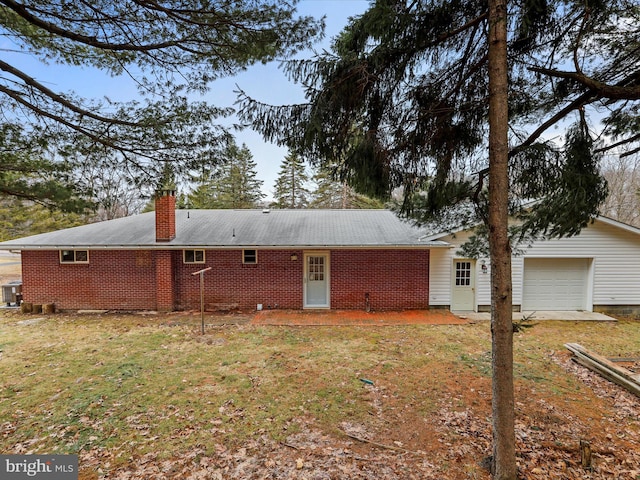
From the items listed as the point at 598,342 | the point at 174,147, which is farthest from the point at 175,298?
the point at 598,342

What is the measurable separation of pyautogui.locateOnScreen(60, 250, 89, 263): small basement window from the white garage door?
48.0 feet

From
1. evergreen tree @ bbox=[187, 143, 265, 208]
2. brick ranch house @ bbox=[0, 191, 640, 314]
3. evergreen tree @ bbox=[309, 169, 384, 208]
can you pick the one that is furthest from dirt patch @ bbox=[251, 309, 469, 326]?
evergreen tree @ bbox=[187, 143, 265, 208]

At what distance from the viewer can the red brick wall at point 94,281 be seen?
9891 millimetres

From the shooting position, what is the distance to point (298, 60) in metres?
3.52

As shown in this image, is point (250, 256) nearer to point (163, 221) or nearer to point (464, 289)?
point (163, 221)

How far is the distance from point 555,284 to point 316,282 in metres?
8.04

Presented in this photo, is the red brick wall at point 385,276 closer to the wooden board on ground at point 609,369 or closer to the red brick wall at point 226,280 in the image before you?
the red brick wall at point 226,280

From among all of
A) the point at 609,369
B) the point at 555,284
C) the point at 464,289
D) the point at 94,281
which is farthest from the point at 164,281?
the point at 555,284

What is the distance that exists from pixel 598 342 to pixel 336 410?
721 centimetres

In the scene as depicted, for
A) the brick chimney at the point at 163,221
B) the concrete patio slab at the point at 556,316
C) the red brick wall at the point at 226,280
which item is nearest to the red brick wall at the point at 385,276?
the red brick wall at the point at 226,280

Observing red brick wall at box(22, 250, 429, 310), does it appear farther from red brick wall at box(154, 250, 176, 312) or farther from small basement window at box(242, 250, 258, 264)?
small basement window at box(242, 250, 258, 264)

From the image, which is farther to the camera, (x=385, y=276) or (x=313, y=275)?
(x=313, y=275)

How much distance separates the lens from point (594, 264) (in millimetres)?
9703

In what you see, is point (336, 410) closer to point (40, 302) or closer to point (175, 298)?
point (175, 298)
